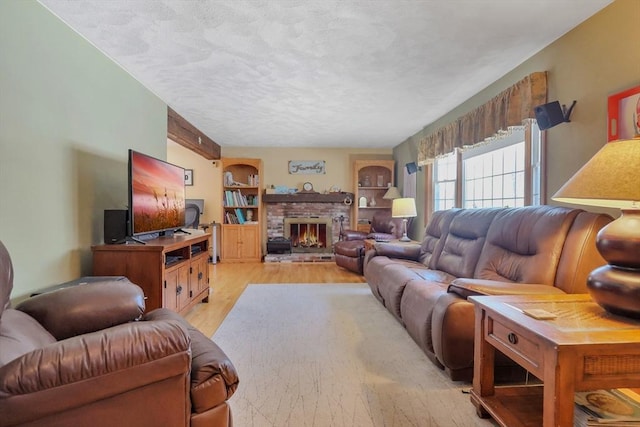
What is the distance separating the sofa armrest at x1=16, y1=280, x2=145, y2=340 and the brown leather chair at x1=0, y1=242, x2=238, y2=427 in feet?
0.22

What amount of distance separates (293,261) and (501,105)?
4.29m

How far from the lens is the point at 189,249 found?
3076mm

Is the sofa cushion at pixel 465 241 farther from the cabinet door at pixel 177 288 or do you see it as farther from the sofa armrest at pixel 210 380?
the cabinet door at pixel 177 288

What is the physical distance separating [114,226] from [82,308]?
133cm

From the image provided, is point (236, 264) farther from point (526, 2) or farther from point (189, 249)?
point (526, 2)

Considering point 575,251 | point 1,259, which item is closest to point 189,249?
point 1,259

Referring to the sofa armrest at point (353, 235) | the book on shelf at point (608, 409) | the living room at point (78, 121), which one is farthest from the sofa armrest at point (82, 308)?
the sofa armrest at point (353, 235)

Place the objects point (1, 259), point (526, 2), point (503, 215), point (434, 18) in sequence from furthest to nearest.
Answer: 1. point (503, 215)
2. point (434, 18)
3. point (526, 2)
4. point (1, 259)

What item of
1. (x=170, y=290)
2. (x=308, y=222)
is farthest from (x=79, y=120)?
(x=308, y=222)

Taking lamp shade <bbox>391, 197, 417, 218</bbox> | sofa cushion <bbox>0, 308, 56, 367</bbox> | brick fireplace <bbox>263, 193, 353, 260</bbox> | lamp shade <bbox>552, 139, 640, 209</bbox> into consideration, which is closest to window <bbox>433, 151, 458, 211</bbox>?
lamp shade <bbox>391, 197, 417, 218</bbox>

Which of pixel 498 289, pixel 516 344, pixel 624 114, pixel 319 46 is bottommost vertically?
pixel 516 344

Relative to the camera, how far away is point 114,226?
101 inches

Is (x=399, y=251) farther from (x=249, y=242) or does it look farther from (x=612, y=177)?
(x=249, y=242)

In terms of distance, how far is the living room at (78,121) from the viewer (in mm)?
1773
